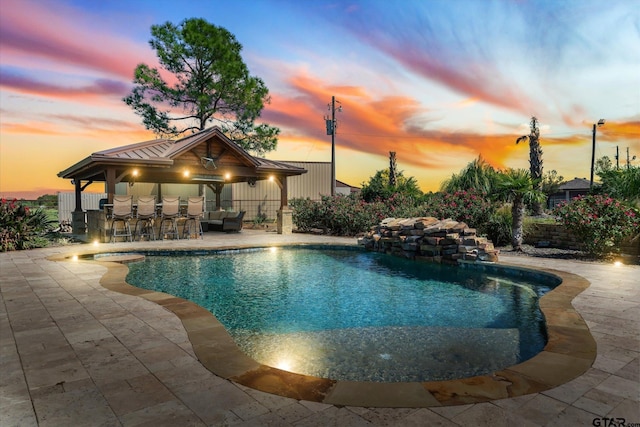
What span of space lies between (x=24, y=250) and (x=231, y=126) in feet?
45.1

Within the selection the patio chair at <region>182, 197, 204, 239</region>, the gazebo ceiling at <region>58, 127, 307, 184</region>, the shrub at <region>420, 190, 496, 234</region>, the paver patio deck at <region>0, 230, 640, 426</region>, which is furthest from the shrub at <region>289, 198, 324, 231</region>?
the paver patio deck at <region>0, 230, 640, 426</region>

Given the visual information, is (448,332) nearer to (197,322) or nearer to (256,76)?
(197,322)

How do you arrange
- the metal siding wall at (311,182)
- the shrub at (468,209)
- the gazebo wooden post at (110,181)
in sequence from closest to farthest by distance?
the shrub at (468,209)
the gazebo wooden post at (110,181)
the metal siding wall at (311,182)

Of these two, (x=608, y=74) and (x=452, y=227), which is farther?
(x=452, y=227)

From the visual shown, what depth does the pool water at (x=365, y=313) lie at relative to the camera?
3402mm

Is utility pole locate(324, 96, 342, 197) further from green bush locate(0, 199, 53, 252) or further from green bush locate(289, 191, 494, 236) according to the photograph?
green bush locate(0, 199, 53, 252)

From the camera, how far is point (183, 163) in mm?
13219

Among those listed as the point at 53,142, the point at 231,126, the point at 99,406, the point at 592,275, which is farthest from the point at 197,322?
the point at 231,126

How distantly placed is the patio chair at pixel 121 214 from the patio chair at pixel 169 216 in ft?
3.09

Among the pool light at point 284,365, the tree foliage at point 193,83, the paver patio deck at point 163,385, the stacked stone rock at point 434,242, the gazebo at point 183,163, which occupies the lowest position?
the pool light at point 284,365

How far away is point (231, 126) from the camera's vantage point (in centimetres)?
2181

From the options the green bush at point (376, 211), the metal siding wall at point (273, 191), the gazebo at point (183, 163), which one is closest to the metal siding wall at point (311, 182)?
the metal siding wall at point (273, 191)

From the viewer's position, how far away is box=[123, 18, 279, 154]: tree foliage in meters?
20.3

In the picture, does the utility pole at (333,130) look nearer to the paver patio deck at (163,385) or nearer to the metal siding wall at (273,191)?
the metal siding wall at (273,191)
